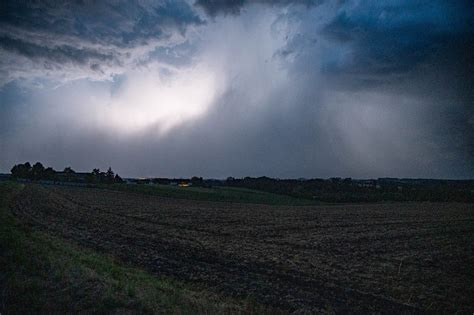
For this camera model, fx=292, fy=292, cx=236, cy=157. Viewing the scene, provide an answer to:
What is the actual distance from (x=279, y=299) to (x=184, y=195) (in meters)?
68.2

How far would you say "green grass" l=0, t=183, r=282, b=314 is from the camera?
720cm

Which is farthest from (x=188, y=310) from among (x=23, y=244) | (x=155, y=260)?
(x=23, y=244)

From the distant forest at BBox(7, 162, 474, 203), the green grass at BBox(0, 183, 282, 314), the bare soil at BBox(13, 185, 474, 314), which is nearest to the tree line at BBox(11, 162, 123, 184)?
the distant forest at BBox(7, 162, 474, 203)

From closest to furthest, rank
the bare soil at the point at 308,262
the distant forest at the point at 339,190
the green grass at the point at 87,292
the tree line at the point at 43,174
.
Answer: the green grass at the point at 87,292, the bare soil at the point at 308,262, the distant forest at the point at 339,190, the tree line at the point at 43,174

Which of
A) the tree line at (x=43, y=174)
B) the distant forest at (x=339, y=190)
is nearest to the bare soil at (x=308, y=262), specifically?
the distant forest at (x=339, y=190)

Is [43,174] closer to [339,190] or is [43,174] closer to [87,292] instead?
[339,190]

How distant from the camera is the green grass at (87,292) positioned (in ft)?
23.6

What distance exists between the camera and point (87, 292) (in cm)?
813

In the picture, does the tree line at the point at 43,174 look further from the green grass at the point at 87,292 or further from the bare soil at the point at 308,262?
the green grass at the point at 87,292

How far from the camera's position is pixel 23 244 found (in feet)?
40.8

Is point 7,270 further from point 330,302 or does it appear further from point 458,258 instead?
point 458,258

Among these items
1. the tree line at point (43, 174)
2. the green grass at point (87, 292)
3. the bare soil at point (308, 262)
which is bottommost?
the bare soil at point (308, 262)

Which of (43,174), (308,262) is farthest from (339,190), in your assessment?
(43,174)

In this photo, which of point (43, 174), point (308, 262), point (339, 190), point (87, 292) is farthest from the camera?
point (43, 174)
